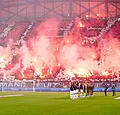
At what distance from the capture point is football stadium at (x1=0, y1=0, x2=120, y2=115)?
6781 cm

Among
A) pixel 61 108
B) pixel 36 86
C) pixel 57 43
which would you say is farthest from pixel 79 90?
pixel 57 43

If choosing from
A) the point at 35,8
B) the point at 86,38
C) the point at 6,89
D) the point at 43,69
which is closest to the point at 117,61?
the point at 86,38

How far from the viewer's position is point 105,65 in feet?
225

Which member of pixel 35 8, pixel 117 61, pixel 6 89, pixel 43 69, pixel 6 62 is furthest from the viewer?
pixel 35 8

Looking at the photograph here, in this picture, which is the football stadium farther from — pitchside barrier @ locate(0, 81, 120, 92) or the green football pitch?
the green football pitch

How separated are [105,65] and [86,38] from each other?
887 centimetres

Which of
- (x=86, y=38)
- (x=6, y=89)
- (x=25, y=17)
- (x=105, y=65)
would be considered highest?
(x=25, y=17)

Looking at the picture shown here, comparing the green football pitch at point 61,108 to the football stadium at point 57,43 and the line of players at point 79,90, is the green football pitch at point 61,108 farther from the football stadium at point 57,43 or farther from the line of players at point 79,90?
the football stadium at point 57,43

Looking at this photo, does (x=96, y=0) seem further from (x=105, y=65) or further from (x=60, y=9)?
(x=105, y=65)

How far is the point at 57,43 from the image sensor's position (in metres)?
76.6

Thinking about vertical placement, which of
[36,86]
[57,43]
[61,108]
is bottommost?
[61,108]

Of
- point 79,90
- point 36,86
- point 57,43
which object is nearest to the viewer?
point 79,90

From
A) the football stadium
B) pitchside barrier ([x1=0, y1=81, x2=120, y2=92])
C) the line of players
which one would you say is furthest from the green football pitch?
the football stadium

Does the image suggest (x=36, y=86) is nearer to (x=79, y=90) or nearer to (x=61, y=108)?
(x=79, y=90)
